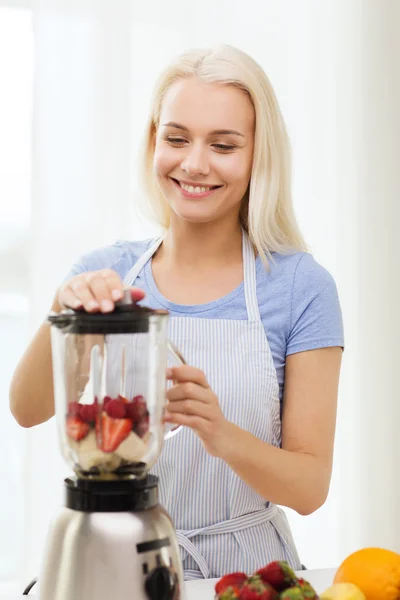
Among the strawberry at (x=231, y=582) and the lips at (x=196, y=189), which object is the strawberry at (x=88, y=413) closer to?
the strawberry at (x=231, y=582)

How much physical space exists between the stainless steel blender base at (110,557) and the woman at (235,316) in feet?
1.31

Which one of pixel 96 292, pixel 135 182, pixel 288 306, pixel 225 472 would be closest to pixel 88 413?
pixel 96 292

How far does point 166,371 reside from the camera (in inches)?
37.6

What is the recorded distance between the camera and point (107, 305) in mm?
864

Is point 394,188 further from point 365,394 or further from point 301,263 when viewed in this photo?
point 301,263

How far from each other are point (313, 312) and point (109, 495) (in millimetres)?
664

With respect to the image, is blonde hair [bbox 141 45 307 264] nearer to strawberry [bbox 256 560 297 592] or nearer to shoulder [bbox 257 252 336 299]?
shoulder [bbox 257 252 336 299]

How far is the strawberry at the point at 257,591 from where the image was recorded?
0.80 m

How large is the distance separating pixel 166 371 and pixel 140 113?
61.7 inches

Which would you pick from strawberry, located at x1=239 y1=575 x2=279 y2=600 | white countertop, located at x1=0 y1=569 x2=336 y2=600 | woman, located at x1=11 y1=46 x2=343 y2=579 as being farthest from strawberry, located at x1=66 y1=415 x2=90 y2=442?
woman, located at x1=11 y1=46 x2=343 y2=579

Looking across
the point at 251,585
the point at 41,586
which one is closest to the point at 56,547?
the point at 41,586

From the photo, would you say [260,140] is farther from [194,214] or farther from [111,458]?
[111,458]

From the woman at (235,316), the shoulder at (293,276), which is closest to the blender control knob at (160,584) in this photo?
the woman at (235,316)

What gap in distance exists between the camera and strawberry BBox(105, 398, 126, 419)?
0.85 m
